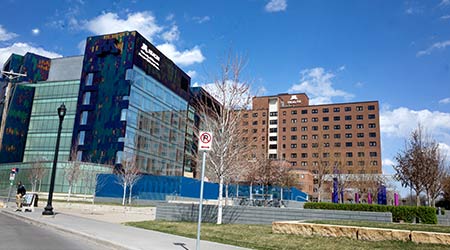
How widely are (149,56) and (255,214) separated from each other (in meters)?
54.9

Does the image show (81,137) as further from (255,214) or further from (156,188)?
(255,214)

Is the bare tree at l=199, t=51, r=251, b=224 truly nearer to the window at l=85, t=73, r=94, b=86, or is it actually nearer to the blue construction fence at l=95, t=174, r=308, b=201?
the blue construction fence at l=95, t=174, r=308, b=201

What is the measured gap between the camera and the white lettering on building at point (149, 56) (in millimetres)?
63938

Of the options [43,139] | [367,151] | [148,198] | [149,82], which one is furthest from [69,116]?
[367,151]

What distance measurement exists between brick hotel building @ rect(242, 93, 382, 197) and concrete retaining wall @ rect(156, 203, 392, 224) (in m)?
78.4

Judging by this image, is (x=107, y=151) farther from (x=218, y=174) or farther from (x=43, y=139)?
(x=218, y=174)

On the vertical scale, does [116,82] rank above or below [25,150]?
above

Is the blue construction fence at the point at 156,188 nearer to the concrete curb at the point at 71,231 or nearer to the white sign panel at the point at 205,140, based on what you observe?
the concrete curb at the point at 71,231

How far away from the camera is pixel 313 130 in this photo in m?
109

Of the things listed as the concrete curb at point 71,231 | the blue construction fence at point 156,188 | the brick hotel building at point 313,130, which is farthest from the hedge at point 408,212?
the brick hotel building at point 313,130

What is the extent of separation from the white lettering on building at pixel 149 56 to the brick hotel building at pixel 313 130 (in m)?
36.1

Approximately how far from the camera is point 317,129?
357ft

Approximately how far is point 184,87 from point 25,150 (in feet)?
114

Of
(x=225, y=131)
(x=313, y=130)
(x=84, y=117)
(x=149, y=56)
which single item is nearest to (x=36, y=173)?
(x=84, y=117)
